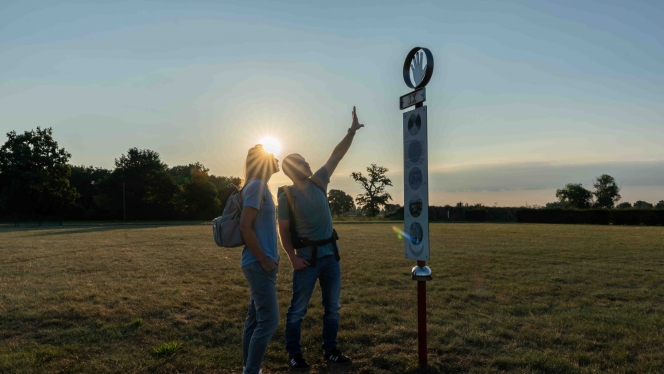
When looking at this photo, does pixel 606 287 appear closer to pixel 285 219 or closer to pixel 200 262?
pixel 285 219

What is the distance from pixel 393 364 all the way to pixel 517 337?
→ 1820 mm

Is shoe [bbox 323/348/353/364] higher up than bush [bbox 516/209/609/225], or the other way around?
bush [bbox 516/209/609/225]

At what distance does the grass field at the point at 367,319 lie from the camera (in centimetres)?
466

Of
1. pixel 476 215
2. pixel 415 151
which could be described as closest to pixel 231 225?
pixel 415 151

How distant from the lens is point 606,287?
862 cm

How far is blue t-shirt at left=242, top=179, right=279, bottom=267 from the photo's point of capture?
351cm

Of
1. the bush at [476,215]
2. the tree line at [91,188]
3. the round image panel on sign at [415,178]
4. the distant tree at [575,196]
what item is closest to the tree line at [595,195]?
the distant tree at [575,196]

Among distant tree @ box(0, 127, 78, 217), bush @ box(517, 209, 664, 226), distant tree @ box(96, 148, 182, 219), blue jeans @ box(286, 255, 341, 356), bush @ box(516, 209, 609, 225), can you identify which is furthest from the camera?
distant tree @ box(96, 148, 182, 219)

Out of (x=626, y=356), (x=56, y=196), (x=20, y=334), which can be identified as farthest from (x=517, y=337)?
(x=56, y=196)

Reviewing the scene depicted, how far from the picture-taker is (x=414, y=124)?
4.19m

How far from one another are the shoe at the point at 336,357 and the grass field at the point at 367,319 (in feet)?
0.47

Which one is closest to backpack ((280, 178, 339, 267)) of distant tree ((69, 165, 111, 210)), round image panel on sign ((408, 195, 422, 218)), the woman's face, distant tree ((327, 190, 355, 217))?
the woman's face

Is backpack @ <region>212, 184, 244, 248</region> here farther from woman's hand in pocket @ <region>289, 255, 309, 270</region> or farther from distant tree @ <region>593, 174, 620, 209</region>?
distant tree @ <region>593, 174, 620, 209</region>

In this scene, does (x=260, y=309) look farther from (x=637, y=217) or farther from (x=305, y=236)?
(x=637, y=217)
